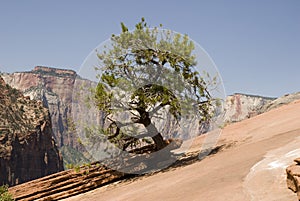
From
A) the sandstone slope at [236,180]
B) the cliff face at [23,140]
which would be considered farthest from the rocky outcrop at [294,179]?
the cliff face at [23,140]

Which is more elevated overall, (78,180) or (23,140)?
(23,140)

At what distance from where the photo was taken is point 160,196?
883cm

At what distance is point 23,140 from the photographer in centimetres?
11400

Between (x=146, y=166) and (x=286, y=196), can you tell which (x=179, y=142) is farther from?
(x=286, y=196)

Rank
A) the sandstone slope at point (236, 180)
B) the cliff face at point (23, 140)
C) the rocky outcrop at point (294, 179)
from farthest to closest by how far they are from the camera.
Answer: the cliff face at point (23, 140) → the sandstone slope at point (236, 180) → the rocky outcrop at point (294, 179)

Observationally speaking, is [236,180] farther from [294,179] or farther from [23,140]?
[23,140]

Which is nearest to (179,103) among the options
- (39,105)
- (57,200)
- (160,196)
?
(160,196)

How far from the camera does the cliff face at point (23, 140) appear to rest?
346 feet

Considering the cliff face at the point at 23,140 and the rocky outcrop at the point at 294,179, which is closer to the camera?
the rocky outcrop at the point at 294,179

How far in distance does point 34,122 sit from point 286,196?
12451 cm

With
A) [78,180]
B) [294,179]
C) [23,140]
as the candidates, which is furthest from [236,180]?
[23,140]

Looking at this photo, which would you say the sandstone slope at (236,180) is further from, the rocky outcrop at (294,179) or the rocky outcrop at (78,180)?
the rocky outcrop at (78,180)

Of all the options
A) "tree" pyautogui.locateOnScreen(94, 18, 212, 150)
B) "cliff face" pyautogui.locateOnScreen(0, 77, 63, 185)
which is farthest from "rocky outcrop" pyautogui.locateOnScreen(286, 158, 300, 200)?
"cliff face" pyautogui.locateOnScreen(0, 77, 63, 185)

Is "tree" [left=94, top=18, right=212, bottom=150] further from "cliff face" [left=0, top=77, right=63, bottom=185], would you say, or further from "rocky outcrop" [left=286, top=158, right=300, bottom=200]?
"cliff face" [left=0, top=77, right=63, bottom=185]
